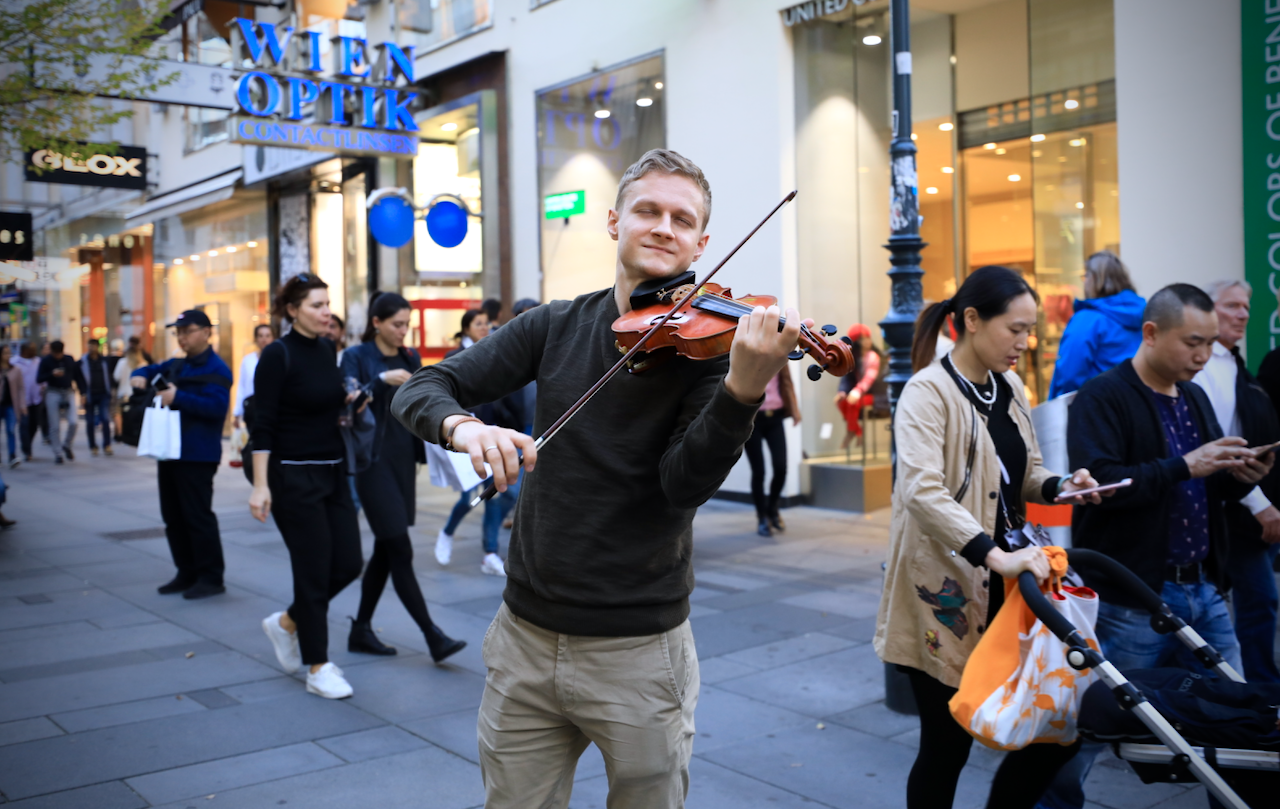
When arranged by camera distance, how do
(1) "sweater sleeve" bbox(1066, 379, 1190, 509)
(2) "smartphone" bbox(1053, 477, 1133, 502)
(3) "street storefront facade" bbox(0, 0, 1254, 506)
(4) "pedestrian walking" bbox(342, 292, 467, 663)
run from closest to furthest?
(2) "smartphone" bbox(1053, 477, 1133, 502) → (1) "sweater sleeve" bbox(1066, 379, 1190, 509) → (4) "pedestrian walking" bbox(342, 292, 467, 663) → (3) "street storefront facade" bbox(0, 0, 1254, 506)

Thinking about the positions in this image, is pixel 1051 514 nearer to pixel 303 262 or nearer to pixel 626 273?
pixel 626 273

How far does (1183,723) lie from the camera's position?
2.60m

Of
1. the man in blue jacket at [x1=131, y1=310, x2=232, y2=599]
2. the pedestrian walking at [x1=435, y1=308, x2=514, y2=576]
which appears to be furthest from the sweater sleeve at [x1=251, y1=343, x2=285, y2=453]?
the pedestrian walking at [x1=435, y1=308, x2=514, y2=576]

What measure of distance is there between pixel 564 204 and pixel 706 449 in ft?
41.5

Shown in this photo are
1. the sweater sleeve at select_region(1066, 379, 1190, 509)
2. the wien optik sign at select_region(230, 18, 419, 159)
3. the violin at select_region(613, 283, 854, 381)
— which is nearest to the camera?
the violin at select_region(613, 283, 854, 381)

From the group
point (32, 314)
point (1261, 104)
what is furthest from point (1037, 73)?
point (32, 314)

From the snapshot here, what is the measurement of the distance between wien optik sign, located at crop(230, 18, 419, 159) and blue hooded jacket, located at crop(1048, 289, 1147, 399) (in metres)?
10.4

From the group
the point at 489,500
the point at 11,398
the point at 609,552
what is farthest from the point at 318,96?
the point at 609,552

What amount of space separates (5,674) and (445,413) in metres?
5.10

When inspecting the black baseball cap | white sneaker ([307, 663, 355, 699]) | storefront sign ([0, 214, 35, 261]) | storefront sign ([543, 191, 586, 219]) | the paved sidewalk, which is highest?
storefront sign ([543, 191, 586, 219])

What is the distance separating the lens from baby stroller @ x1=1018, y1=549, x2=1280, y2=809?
8.21 ft

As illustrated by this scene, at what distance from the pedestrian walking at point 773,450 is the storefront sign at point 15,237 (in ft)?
20.7

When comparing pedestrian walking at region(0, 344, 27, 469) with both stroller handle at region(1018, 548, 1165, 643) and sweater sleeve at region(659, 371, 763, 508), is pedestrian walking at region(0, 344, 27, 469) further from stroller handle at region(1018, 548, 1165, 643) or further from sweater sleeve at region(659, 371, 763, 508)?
sweater sleeve at region(659, 371, 763, 508)

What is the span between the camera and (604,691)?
221cm
